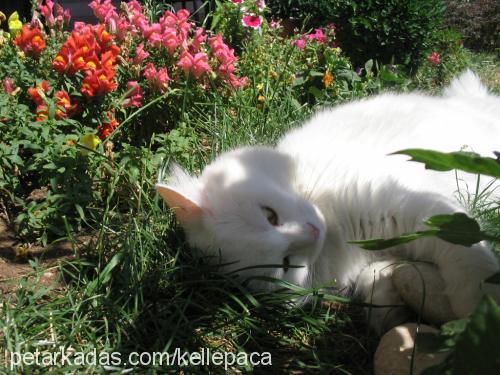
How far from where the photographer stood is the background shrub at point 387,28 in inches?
173

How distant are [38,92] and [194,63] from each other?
2.88 feet

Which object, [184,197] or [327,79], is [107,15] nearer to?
[327,79]

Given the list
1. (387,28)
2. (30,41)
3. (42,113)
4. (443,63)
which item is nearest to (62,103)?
(42,113)

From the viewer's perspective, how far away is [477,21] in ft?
24.1

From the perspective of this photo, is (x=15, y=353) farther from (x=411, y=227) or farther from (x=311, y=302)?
(x=411, y=227)

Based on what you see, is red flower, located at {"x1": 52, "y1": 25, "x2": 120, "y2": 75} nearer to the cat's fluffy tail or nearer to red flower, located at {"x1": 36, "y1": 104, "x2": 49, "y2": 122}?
red flower, located at {"x1": 36, "y1": 104, "x2": 49, "y2": 122}

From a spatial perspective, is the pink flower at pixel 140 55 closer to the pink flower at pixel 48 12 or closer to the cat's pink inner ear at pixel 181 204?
the pink flower at pixel 48 12

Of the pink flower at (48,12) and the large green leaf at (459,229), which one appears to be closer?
the large green leaf at (459,229)

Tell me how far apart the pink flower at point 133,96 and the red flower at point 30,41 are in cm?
50

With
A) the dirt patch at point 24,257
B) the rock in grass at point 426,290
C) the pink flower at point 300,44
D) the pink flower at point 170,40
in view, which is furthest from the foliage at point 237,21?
the rock in grass at point 426,290

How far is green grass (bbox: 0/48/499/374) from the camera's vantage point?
1.69 m

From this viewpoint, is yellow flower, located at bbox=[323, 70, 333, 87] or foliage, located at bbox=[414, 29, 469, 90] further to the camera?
foliage, located at bbox=[414, 29, 469, 90]

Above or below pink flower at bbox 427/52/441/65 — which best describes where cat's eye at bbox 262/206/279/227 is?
below

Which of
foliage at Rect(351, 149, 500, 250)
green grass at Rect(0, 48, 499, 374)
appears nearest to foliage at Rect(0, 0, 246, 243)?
green grass at Rect(0, 48, 499, 374)
